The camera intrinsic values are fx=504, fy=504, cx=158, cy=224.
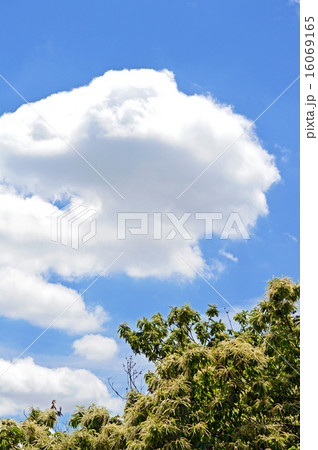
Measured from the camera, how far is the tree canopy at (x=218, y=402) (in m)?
7.91

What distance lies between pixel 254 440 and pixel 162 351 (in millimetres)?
3987

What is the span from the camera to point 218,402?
8.21 metres

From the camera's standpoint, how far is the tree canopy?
7906 mm
